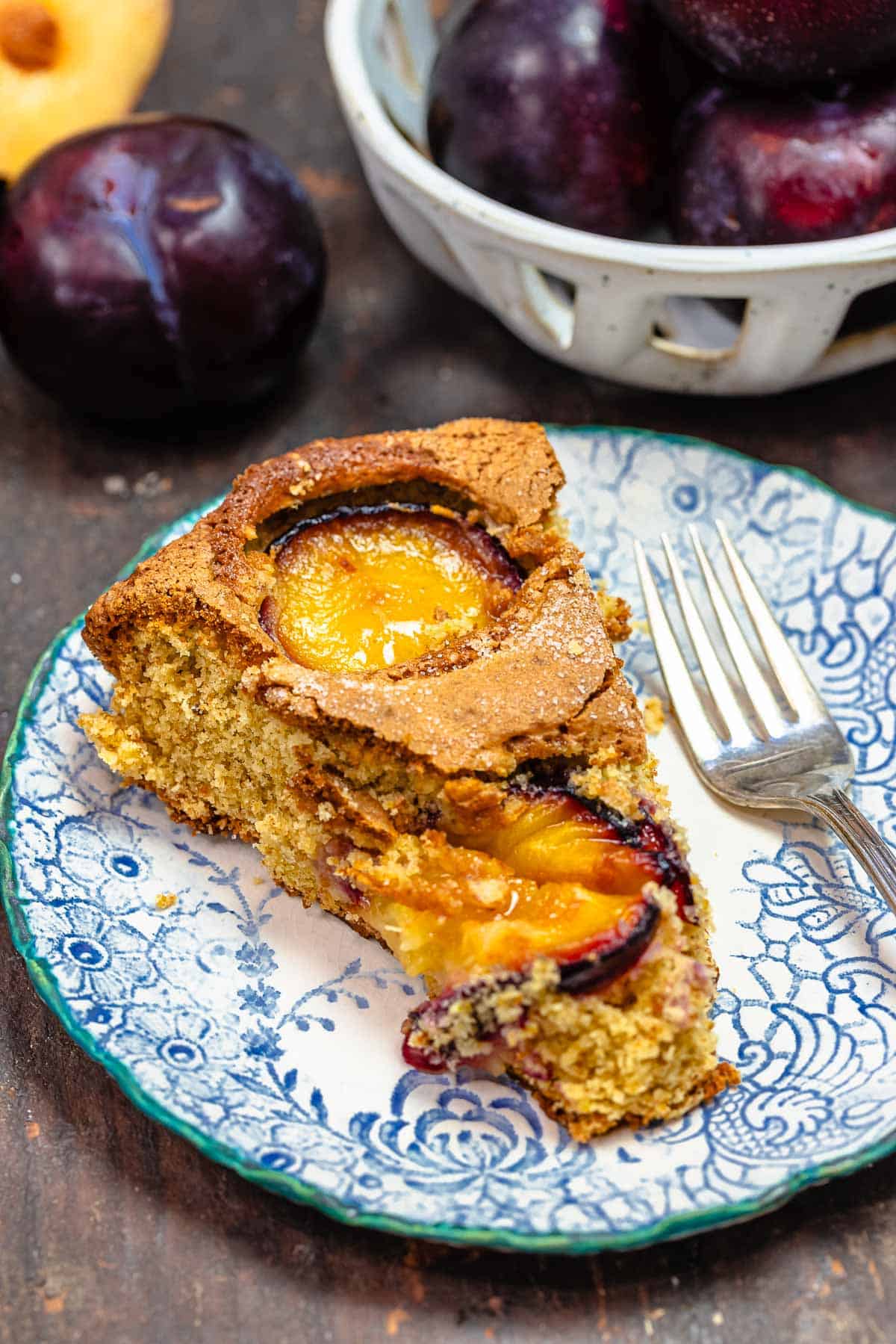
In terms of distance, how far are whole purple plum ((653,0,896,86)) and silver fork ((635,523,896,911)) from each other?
39.0 inches

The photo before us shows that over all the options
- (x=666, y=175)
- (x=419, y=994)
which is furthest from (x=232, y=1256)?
(x=666, y=175)

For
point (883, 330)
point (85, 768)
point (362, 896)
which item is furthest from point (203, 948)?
point (883, 330)

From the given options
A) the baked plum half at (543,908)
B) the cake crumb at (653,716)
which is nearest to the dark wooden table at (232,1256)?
the baked plum half at (543,908)

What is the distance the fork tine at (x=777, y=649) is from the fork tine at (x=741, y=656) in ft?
0.10

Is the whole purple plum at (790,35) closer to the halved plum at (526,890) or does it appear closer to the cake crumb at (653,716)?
the cake crumb at (653,716)

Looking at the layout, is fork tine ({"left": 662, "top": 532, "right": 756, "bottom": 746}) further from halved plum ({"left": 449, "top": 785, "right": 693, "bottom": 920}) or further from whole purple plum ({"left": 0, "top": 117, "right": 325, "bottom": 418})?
whole purple plum ({"left": 0, "top": 117, "right": 325, "bottom": 418})

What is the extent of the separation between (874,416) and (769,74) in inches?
31.4

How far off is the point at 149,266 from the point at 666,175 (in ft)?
3.68

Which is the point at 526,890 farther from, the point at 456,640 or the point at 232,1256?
the point at 232,1256

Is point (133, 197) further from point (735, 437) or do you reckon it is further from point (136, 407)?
point (735, 437)

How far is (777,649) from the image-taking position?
245 cm

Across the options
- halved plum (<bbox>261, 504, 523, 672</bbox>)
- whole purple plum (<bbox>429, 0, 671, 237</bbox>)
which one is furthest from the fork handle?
whole purple plum (<bbox>429, 0, 671, 237</bbox>)

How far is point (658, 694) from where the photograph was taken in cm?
252

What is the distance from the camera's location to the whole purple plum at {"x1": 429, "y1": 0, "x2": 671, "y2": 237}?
2789mm
